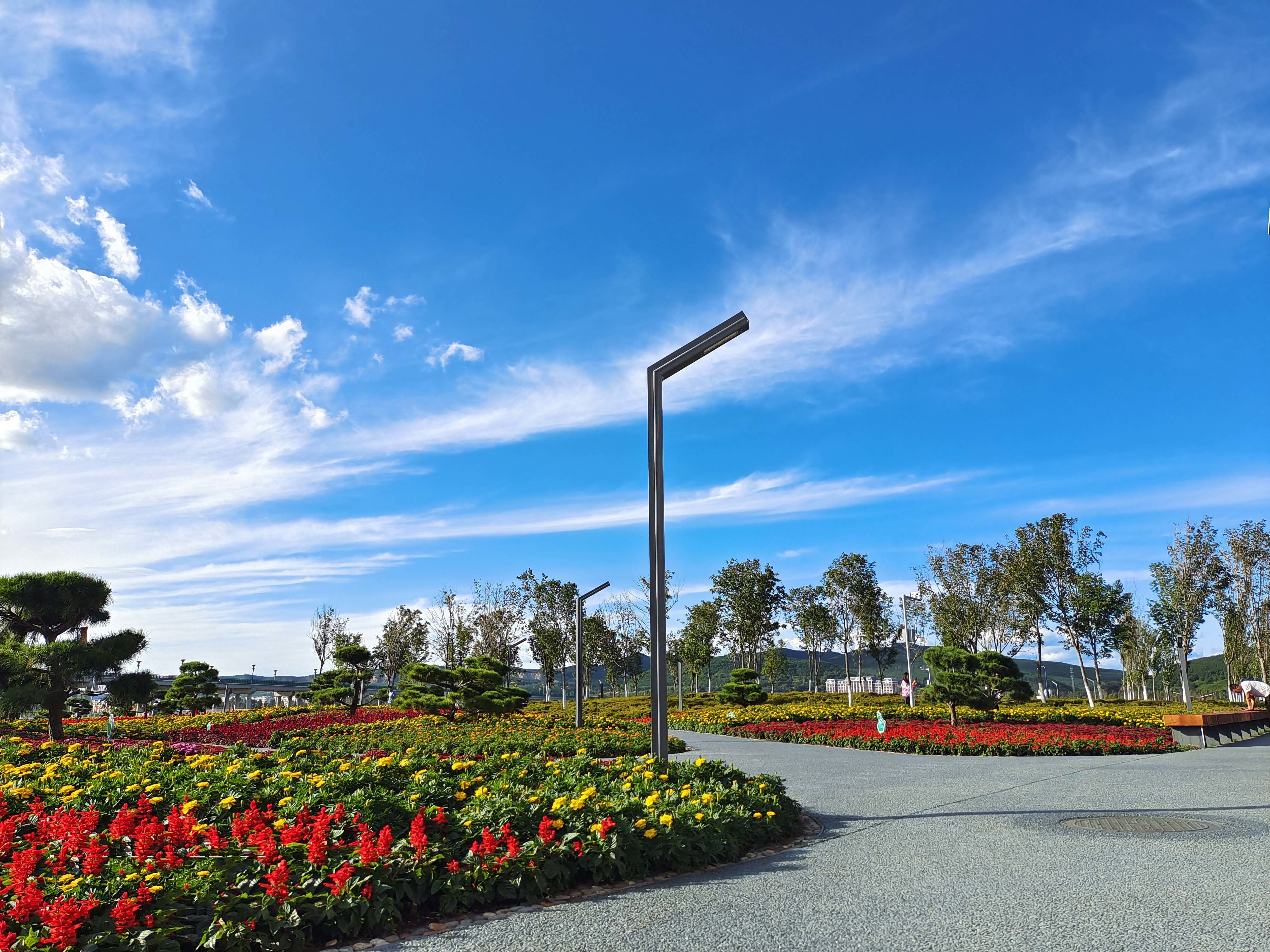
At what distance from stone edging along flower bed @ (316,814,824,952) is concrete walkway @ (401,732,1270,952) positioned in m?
0.09

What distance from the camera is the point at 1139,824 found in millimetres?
7000

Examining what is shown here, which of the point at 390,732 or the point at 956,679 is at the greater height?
the point at 956,679

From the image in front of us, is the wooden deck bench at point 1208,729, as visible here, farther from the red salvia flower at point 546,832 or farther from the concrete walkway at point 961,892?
the red salvia flower at point 546,832

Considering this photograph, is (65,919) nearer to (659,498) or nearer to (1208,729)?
(659,498)

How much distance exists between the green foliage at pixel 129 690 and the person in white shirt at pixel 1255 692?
949 inches

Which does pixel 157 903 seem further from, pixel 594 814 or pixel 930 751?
pixel 930 751

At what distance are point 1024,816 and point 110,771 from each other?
8.69 meters

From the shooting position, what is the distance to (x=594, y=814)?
5633 millimetres

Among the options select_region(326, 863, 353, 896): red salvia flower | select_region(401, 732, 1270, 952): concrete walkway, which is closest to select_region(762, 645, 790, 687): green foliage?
select_region(401, 732, 1270, 952): concrete walkway

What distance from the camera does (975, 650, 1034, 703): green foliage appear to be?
1981cm

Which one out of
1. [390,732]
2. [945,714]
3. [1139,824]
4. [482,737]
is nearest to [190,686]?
[390,732]

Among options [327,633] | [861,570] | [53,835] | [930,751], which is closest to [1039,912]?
[53,835]

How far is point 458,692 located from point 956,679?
484 inches

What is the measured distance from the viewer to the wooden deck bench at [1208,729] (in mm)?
15766
